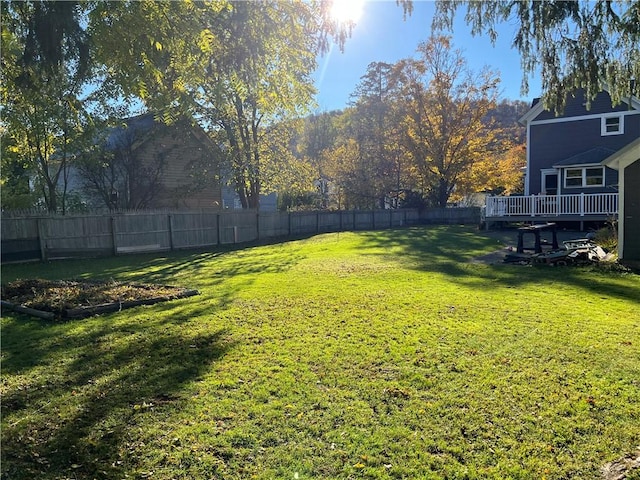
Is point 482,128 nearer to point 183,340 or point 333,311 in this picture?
point 333,311

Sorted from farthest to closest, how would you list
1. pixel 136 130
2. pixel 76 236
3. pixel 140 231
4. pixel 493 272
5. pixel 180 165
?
pixel 180 165
pixel 136 130
pixel 140 231
pixel 76 236
pixel 493 272

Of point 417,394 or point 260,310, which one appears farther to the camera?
point 260,310

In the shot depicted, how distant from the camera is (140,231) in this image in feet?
52.3

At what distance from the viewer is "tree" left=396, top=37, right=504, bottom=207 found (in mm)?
30016

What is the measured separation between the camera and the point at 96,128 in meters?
18.3

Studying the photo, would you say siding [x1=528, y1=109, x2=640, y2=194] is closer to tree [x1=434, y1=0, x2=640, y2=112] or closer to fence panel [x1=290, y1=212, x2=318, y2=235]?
fence panel [x1=290, y1=212, x2=318, y2=235]

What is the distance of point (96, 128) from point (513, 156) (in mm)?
31388

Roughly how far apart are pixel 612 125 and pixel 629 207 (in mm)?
15399

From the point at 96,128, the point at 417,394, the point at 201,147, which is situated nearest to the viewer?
the point at 417,394

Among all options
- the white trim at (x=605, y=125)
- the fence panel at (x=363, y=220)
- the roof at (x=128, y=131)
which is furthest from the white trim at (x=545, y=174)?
the roof at (x=128, y=131)

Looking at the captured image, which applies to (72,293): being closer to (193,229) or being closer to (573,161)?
(193,229)

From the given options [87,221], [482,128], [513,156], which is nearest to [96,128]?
[87,221]

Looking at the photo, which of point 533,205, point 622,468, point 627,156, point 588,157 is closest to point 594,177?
point 588,157

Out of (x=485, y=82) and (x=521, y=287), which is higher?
(x=485, y=82)
